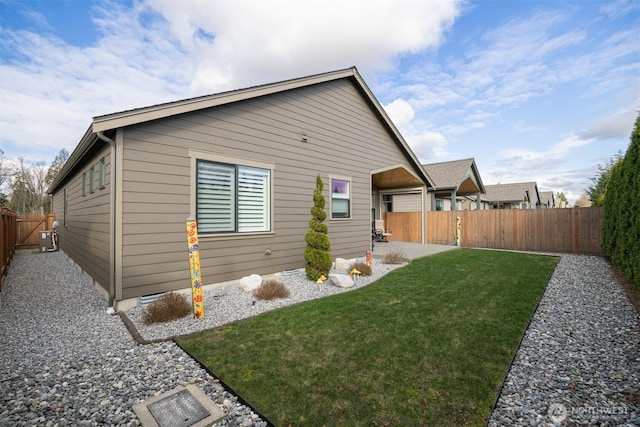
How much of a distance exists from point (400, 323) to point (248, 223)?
13.0ft

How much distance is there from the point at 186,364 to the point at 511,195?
34016 mm

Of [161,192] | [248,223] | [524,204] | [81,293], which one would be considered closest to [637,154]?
[248,223]

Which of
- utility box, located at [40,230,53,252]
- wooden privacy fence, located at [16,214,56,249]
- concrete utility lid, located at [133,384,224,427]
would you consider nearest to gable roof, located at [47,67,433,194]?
concrete utility lid, located at [133,384,224,427]

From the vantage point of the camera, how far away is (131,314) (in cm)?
457

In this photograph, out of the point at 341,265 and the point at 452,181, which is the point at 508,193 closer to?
the point at 452,181

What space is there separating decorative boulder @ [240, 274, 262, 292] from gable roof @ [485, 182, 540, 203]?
29.8 metres

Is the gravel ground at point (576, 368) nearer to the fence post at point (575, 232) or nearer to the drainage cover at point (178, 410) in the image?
the drainage cover at point (178, 410)

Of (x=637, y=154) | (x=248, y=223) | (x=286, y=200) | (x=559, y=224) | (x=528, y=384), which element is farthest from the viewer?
(x=559, y=224)

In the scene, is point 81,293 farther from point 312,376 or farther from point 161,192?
point 312,376

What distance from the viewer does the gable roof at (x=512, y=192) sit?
28491 mm

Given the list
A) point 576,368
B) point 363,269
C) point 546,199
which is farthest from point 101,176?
point 546,199

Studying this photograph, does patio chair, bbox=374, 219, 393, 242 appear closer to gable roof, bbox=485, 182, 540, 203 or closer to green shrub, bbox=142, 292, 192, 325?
green shrub, bbox=142, 292, 192, 325

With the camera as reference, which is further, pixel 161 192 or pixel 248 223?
pixel 248 223

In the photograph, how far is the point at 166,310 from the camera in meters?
4.30
